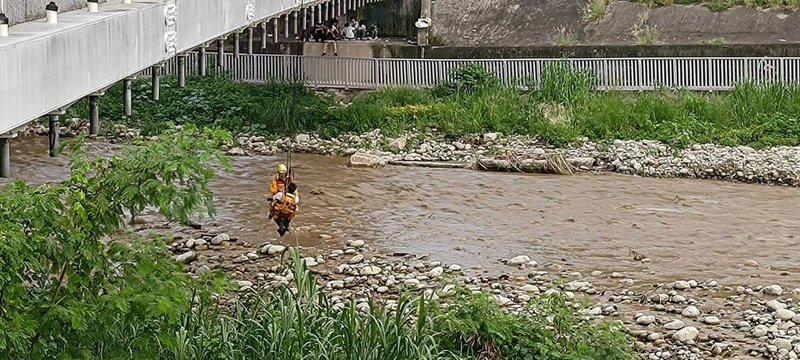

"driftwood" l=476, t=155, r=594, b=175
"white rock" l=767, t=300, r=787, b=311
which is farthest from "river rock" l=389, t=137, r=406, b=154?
"white rock" l=767, t=300, r=787, b=311

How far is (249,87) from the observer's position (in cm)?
3169

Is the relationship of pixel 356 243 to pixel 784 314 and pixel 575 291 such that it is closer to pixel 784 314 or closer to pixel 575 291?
pixel 575 291

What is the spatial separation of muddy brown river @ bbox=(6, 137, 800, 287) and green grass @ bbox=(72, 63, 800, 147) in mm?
2054

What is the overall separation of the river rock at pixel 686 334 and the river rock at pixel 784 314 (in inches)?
51.3

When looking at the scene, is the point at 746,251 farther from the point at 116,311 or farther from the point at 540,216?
the point at 116,311

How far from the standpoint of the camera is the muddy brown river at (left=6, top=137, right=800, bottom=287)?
19844 mm

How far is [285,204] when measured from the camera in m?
18.4

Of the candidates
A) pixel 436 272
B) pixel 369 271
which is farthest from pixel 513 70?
pixel 369 271

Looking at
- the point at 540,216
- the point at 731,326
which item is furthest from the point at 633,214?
the point at 731,326

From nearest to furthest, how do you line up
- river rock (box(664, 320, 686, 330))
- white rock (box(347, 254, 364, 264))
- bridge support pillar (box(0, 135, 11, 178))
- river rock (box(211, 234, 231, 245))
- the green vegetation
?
the green vegetation, bridge support pillar (box(0, 135, 11, 178)), river rock (box(664, 320, 686, 330)), white rock (box(347, 254, 364, 264)), river rock (box(211, 234, 231, 245))

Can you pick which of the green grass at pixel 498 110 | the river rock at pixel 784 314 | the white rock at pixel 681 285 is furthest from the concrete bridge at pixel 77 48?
the green grass at pixel 498 110

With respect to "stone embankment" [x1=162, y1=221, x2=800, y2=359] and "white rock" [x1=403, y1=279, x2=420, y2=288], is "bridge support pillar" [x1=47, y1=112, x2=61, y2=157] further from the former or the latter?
"white rock" [x1=403, y1=279, x2=420, y2=288]

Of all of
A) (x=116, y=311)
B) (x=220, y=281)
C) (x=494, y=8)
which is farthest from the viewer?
(x=494, y=8)

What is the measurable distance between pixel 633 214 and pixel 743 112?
20.9ft
